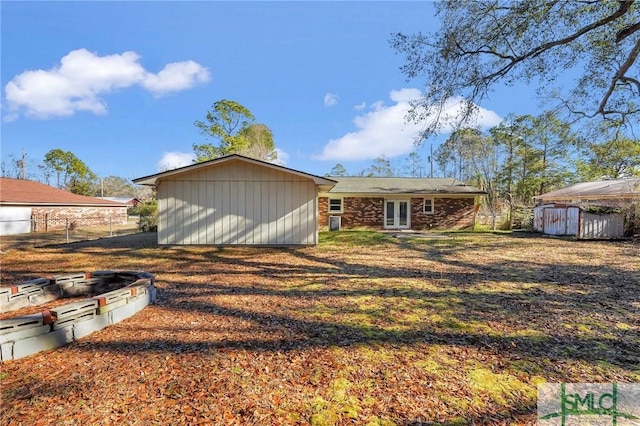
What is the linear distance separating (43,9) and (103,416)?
10.3 metres

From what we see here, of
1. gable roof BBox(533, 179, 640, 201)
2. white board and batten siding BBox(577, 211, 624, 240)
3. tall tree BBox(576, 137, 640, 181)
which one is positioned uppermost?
tall tree BBox(576, 137, 640, 181)

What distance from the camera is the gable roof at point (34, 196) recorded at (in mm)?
19172

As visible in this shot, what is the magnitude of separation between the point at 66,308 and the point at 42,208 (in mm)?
23773

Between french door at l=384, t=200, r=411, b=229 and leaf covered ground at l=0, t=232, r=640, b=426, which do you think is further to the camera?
french door at l=384, t=200, r=411, b=229

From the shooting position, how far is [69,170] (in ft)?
120

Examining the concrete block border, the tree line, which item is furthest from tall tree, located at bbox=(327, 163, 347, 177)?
the concrete block border

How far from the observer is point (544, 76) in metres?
8.99

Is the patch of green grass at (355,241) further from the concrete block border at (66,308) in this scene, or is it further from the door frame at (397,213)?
the concrete block border at (66,308)

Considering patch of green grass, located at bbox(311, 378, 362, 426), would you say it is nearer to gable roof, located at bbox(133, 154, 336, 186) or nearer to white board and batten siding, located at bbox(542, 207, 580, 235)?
gable roof, located at bbox(133, 154, 336, 186)

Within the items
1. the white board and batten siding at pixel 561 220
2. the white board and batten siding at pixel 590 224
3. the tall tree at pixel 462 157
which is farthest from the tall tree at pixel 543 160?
the white board and batten siding at pixel 590 224

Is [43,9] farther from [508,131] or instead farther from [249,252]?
[508,131]

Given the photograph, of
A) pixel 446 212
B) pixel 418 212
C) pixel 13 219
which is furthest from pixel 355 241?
pixel 13 219

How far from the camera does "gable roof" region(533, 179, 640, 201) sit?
14095 mm

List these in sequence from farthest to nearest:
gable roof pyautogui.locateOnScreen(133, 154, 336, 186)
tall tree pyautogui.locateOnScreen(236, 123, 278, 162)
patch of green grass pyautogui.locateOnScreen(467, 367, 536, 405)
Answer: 1. tall tree pyautogui.locateOnScreen(236, 123, 278, 162)
2. gable roof pyautogui.locateOnScreen(133, 154, 336, 186)
3. patch of green grass pyautogui.locateOnScreen(467, 367, 536, 405)
